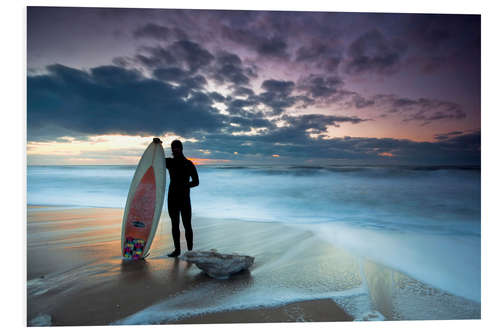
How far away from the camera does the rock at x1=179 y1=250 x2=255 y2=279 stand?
1.90m

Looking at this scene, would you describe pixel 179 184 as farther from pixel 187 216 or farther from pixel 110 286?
pixel 110 286

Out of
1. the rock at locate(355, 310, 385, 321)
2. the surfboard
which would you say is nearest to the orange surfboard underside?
the surfboard

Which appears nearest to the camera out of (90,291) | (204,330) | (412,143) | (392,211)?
(204,330)

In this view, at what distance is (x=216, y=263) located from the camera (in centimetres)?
189

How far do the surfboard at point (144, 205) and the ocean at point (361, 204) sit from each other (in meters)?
1.12

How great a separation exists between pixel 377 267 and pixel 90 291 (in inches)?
90.4

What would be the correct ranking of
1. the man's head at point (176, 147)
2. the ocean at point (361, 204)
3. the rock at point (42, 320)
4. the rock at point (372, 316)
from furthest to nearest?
the ocean at point (361, 204) → the man's head at point (176, 147) → the rock at point (372, 316) → the rock at point (42, 320)

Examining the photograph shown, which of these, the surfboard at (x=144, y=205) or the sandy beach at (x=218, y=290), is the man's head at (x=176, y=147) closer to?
A: the surfboard at (x=144, y=205)

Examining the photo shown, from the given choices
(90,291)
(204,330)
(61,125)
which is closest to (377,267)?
(204,330)

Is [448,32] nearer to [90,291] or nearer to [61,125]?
[90,291]

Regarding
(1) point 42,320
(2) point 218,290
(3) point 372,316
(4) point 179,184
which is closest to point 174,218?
(4) point 179,184

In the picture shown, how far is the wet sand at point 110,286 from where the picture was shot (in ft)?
5.22

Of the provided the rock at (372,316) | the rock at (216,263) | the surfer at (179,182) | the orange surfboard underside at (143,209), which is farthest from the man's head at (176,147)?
the rock at (372,316)

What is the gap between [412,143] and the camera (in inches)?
145
